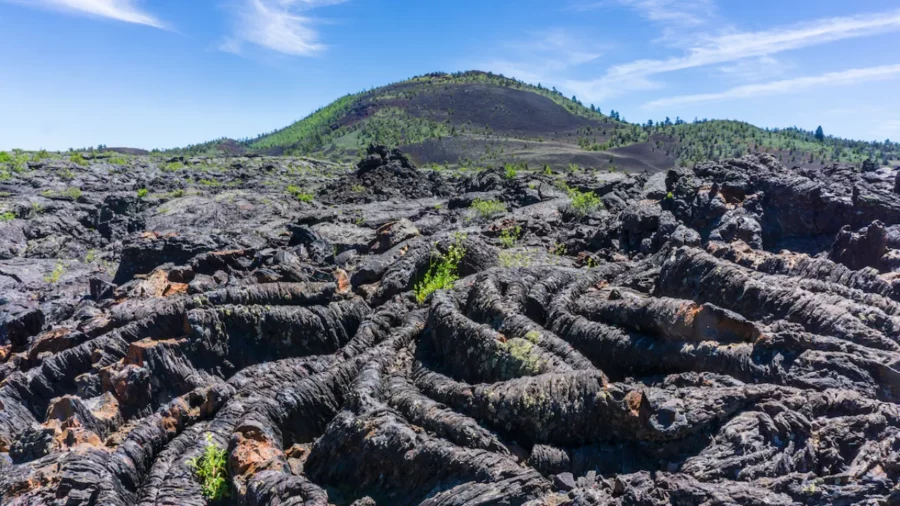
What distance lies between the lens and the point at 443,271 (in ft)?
40.8

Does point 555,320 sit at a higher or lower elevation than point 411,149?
lower

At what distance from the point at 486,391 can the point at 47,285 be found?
51.4ft

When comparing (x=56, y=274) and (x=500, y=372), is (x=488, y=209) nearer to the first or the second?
(x=56, y=274)

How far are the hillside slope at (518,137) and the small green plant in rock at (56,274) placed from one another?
7792cm

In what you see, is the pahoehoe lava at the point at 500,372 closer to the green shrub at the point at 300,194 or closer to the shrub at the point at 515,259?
the shrub at the point at 515,259

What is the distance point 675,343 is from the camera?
6.96 metres

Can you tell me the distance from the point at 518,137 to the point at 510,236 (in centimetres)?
12016

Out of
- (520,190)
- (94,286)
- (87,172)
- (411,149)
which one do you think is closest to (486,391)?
(94,286)

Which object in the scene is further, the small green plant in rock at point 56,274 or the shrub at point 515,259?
the small green plant in rock at point 56,274

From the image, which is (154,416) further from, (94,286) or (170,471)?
(94,286)

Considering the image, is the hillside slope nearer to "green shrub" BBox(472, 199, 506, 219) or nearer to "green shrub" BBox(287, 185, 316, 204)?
"green shrub" BBox(287, 185, 316, 204)

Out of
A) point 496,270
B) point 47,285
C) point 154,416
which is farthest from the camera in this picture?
point 47,285

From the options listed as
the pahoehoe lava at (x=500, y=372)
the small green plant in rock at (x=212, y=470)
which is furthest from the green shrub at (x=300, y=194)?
the small green plant in rock at (x=212, y=470)

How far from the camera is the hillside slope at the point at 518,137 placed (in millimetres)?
100875
